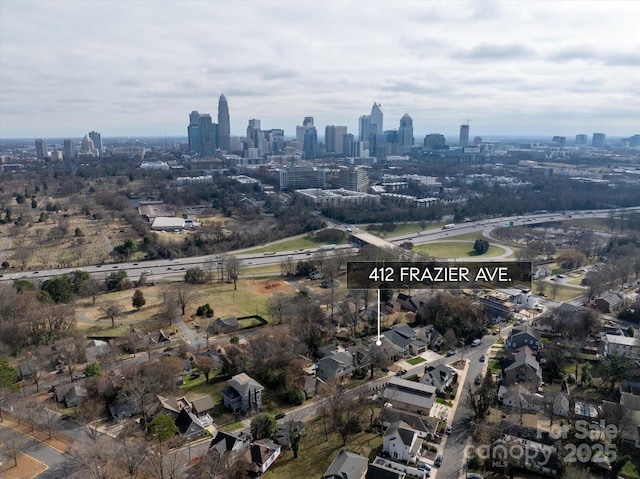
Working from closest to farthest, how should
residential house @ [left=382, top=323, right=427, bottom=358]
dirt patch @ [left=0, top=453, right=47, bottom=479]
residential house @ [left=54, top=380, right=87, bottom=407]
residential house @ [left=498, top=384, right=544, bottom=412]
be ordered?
1. dirt patch @ [left=0, top=453, right=47, bottom=479]
2. residential house @ [left=498, top=384, right=544, bottom=412]
3. residential house @ [left=54, top=380, right=87, bottom=407]
4. residential house @ [left=382, top=323, right=427, bottom=358]

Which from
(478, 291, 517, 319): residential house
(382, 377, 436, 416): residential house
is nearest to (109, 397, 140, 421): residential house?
(382, 377, 436, 416): residential house

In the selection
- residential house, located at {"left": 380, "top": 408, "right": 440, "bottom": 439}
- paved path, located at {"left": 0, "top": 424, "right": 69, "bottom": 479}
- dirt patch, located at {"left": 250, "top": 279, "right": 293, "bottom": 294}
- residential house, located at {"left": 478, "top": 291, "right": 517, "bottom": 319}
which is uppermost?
residential house, located at {"left": 478, "top": 291, "right": 517, "bottom": 319}

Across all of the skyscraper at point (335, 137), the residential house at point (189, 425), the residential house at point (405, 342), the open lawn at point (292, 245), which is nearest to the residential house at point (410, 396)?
the residential house at point (405, 342)

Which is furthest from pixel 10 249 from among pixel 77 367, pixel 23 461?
pixel 23 461

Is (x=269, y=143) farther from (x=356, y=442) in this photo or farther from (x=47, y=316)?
(x=356, y=442)

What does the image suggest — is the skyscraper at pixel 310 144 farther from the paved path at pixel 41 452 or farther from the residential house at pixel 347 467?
the residential house at pixel 347 467

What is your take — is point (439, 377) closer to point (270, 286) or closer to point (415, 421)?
point (415, 421)

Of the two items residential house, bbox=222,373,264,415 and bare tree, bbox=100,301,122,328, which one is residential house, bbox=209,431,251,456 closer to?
residential house, bbox=222,373,264,415
